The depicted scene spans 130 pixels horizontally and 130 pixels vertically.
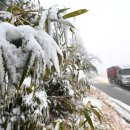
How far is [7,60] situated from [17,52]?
2.9 inches

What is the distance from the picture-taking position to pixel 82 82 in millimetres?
5523

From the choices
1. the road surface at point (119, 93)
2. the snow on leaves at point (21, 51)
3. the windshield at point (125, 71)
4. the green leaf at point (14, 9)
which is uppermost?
the windshield at point (125, 71)

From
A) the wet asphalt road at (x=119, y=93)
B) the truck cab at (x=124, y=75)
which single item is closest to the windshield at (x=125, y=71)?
the truck cab at (x=124, y=75)

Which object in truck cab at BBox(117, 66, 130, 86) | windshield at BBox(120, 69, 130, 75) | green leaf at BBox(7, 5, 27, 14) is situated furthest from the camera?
windshield at BBox(120, 69, 130, 75)

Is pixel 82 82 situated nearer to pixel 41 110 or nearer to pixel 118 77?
pixel 41 110

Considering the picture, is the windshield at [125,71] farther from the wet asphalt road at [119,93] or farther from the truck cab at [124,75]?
the wet asphalt road at [119,93]

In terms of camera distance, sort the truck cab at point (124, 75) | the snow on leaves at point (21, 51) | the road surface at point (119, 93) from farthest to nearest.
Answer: the truck cab at point (124, 75), the road surface at point (119, 93), the snow on leaves at point (21, 51)

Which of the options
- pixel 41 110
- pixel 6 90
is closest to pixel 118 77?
pixel 41 110

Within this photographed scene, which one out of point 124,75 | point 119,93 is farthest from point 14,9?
point 124,75

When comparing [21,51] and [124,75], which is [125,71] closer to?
[124,75]

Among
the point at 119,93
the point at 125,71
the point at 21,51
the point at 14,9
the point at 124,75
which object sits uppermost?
the point at 125,71

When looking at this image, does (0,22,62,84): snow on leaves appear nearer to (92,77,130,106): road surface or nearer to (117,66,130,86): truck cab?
(92,77,130,106): road surface

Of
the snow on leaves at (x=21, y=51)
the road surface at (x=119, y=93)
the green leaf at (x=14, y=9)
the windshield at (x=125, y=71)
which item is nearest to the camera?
the snow on leaves at (x=21, y=51)

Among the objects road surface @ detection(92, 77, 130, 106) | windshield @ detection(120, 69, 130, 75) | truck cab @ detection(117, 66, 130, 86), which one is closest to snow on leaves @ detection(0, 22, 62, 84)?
road surface @ detection(92, 77, 130, 106)
